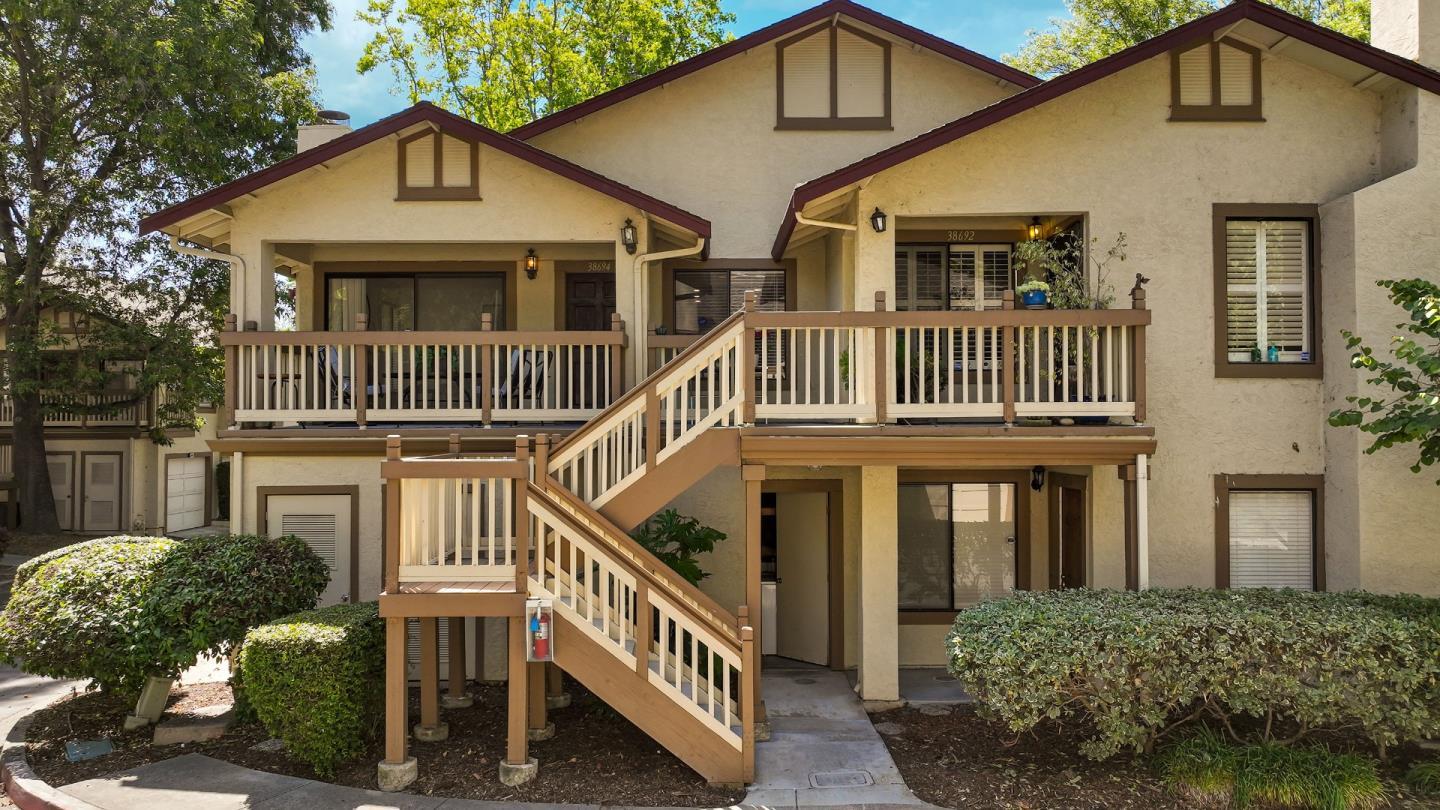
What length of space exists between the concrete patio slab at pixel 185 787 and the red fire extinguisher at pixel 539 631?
2328 millimetres

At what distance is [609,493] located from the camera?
7754 mm

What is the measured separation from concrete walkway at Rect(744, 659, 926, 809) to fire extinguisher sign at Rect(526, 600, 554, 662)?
209 cm

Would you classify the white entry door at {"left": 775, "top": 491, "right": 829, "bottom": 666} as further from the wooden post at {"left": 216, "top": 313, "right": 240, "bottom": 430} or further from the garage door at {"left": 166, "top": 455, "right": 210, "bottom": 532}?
the garage door at {"left": 166, "top": 455, "right": 210, "bottom": 532}

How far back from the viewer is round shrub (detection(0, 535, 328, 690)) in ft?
24.8

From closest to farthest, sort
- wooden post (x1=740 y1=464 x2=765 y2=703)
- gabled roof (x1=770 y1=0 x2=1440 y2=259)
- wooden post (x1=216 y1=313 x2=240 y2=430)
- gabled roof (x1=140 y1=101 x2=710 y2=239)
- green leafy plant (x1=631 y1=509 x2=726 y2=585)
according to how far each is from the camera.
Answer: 1. wooden post (x1=740 y1=464 x2=765 y2=703)
2. gabled roof (x1=770 y1=0 x2=1440 y2=259)
3. green leafy plant (x1=631 y1=509 x2=726 y2=585)
4. wooden post (x1=216 y1=313 x2=240 y2=430)
5. gabled roof (x1=140 y1=101 x2=710 y2=239)

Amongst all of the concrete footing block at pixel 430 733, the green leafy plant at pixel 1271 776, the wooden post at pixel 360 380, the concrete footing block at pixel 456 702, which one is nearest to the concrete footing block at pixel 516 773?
the concrete footing block at pixel 430 733

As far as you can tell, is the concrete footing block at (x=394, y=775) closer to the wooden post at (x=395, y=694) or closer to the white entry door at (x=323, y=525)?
the wooden post at (x=395, y=694)

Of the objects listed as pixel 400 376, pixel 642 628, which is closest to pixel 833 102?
pixel 400 376

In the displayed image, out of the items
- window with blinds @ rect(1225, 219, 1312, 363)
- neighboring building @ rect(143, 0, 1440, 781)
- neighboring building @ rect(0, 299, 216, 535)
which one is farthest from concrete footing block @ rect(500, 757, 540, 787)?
neighboring building @ rect(0, 299, 216, 535)

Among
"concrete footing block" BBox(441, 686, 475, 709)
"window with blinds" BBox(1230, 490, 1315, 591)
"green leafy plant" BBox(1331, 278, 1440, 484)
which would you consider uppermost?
"green leafy plant" BBox(1331, 278, 1440, 484)

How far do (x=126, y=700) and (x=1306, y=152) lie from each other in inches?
552

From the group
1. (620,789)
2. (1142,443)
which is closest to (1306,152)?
(1142,443)

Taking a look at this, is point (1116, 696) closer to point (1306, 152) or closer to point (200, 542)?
point (1306, 152)

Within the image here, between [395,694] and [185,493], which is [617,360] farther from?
[185,493]
